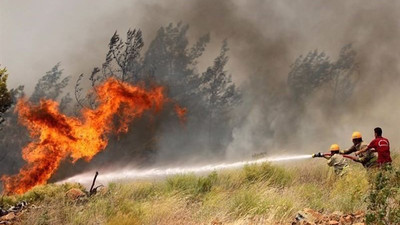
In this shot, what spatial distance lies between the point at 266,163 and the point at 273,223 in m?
6.06

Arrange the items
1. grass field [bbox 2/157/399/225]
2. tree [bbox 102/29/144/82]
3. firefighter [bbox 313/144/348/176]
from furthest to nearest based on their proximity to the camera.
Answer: tree [bbox 102/29/144/82] < firefighter [bbox 313/144/348/176] < grass field [bbox 2/157/399/225]

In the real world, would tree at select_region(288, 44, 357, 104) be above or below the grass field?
above

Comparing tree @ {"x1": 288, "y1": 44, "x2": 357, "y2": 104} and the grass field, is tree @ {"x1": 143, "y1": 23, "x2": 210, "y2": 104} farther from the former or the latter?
the grass field

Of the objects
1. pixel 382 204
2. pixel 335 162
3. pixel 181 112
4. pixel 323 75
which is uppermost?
pixel 323 75

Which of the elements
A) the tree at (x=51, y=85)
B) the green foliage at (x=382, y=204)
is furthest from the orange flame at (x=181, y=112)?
the green foliage at (x=382, y=204)

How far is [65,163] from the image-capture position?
3158cm

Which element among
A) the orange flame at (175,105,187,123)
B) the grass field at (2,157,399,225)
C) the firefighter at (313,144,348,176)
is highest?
the orange flame at (175,105,187,123)

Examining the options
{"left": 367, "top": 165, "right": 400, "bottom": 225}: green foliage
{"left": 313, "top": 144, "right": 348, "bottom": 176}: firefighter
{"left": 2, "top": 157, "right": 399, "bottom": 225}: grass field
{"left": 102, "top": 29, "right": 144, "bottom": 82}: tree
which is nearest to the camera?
{"left": 367, "top": 165, "right": 400, "bottom": 225}: green foliage

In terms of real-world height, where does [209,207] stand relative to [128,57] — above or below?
below

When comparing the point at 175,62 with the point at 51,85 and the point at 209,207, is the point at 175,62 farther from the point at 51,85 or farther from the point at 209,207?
the point at 209,207

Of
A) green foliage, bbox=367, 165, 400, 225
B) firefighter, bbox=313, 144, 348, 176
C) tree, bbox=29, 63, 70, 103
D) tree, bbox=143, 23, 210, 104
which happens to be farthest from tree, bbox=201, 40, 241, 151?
green foliage, bbox=367, 165, 400, 225

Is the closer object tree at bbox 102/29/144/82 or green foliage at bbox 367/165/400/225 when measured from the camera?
green foliage at bbox 367/165/400/225

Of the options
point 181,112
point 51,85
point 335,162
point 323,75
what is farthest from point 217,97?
point 335,162

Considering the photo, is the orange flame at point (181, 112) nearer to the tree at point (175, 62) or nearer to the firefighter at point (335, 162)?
the tree at point (175, 62)
